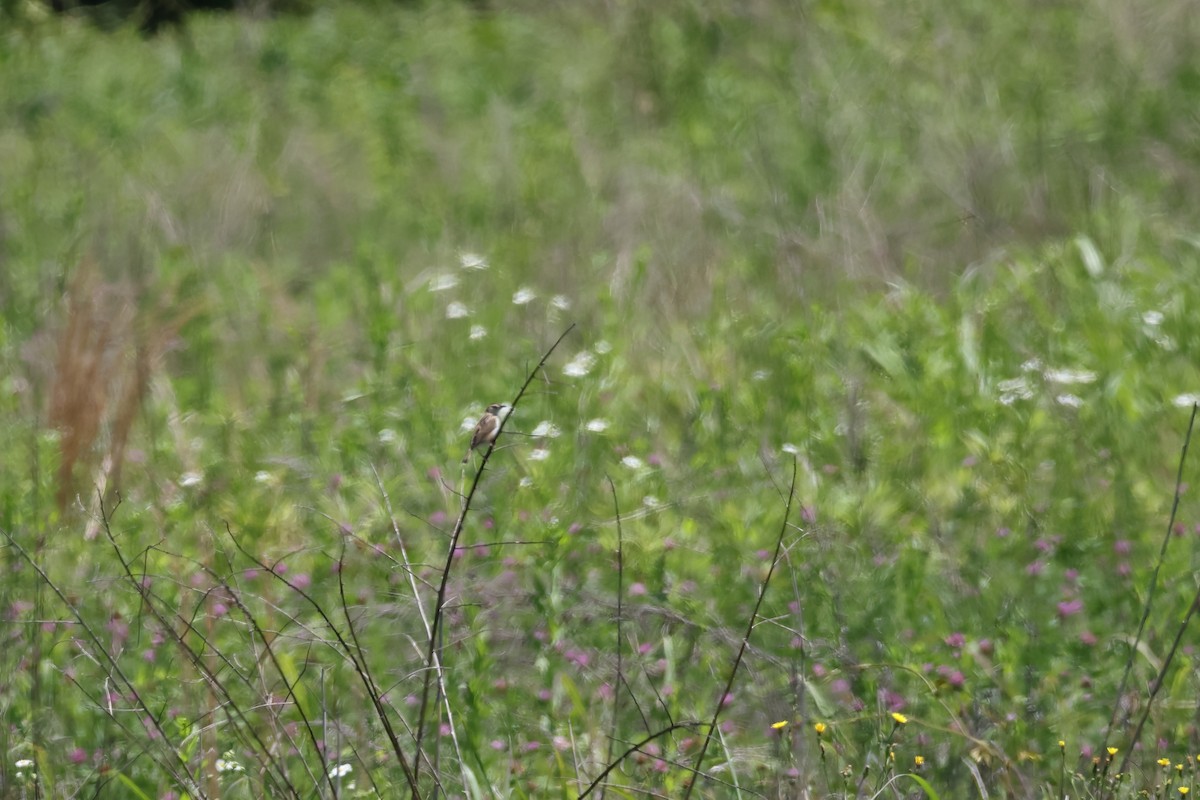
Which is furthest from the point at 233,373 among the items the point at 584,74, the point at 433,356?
the point at 584,74

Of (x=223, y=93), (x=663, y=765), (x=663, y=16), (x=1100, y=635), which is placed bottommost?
(x=223, y=93)

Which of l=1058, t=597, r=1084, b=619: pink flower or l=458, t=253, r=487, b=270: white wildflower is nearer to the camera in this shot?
l=1058, t=597, r=1084, b=619: pink flower

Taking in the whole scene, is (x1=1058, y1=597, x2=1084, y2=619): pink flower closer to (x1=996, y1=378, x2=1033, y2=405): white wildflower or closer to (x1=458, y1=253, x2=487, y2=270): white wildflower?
(x1=996, y1=378, x2=1033, y2=405): white wildflower

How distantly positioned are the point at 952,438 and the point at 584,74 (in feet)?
16.3

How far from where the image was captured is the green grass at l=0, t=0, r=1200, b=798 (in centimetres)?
236

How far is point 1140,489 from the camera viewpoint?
3191 mm

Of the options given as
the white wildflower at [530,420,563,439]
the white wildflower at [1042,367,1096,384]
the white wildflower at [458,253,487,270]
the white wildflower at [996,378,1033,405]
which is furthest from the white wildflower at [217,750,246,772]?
the white wildflower at [1042,367,1096,384]

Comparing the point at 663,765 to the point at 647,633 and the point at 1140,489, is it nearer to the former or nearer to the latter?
the point at 647,633

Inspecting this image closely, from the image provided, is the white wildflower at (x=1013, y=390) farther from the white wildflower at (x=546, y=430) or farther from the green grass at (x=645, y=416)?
the white wildflower at (x=546, y=430)

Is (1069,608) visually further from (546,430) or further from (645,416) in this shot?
(645,416)

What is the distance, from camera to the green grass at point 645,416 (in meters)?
2.36

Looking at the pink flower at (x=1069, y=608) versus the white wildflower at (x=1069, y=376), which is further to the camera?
the white wildflower at (x=1069, y=376)

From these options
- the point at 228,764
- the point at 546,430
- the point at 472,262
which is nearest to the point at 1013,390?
the point at 546,430

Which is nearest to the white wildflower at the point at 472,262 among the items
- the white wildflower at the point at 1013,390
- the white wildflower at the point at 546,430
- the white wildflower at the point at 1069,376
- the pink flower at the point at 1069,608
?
→ the white wildflower at the point at 546,430
